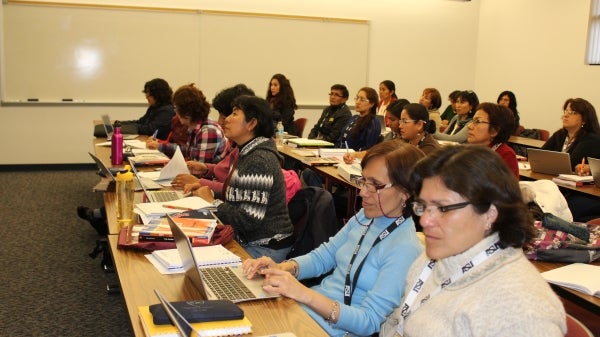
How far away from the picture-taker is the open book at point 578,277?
82.1 inches

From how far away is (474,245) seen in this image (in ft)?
4.73

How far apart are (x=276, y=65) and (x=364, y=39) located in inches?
54.3

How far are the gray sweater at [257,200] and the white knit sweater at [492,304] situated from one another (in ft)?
4.01

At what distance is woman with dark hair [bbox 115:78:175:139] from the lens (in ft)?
20.1

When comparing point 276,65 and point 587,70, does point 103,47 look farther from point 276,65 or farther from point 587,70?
point 587,70

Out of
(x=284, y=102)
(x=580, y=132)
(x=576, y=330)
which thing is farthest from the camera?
(x=284, y=102)

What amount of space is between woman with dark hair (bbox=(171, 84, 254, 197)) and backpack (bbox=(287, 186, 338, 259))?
0.68 metres

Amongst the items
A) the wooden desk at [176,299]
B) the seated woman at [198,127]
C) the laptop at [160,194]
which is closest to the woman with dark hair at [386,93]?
the seated woman at [198,127]

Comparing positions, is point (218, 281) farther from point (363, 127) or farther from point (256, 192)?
point (363, 127)

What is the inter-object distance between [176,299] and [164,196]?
1.31 m

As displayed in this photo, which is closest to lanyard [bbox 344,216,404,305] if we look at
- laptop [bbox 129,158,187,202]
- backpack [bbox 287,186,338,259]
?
backpack [bbox 287,186,338,259]

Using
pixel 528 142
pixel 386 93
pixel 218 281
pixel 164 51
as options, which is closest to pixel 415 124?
pixel 528 142

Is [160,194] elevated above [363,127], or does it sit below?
below

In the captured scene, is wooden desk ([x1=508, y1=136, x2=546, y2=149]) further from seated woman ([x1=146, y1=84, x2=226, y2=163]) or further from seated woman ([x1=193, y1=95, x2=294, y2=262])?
seated woman ([x1=193, y1=95, x2=294, y2=262])
